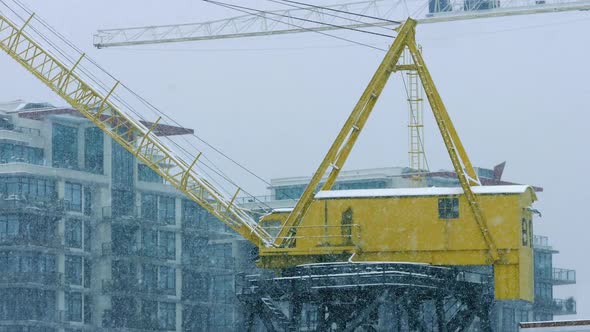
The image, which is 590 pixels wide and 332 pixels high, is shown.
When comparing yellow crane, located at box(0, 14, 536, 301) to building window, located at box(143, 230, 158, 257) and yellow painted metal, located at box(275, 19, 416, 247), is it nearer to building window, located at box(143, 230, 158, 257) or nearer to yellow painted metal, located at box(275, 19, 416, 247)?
yellow painted metal, located at box(275, 19, 416, 247)

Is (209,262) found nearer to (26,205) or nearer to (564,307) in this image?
(26,205)

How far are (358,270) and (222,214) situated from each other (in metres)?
15.6

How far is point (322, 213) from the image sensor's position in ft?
250

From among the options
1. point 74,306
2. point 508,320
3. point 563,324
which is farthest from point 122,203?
point 563,324

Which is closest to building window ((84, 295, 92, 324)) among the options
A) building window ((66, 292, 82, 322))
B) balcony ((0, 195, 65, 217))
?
building window ((66, 292, 82, 322))

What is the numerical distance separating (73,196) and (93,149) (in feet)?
18.6

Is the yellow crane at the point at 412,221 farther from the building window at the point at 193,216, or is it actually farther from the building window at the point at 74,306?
the building window at the point at 193,216

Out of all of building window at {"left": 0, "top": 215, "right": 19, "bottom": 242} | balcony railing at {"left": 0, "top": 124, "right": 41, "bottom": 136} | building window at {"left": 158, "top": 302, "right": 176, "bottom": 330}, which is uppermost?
balcony railing at {"left": 0, "top": 124, "right": 41, "bottom": 136}

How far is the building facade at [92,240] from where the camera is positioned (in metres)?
122

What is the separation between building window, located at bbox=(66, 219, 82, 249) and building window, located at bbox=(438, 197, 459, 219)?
57.7 meters

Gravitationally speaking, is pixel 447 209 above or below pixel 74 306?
above

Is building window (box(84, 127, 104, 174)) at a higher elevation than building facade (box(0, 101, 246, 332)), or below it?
higher

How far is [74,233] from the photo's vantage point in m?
126

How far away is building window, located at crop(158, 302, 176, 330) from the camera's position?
13325 cm
